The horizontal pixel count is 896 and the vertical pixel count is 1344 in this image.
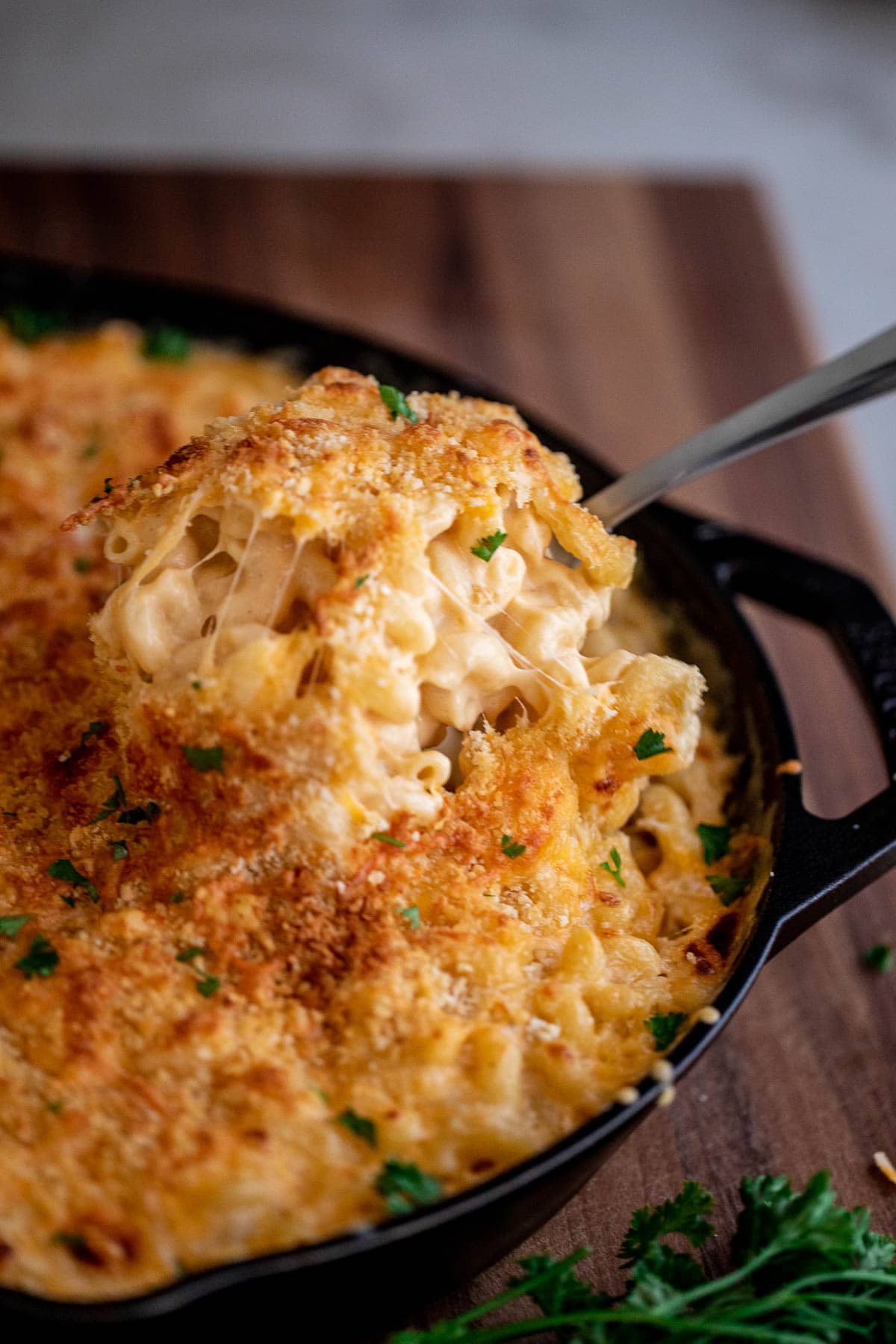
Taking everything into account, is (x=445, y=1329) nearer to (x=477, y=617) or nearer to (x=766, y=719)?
(x=477, y=617)

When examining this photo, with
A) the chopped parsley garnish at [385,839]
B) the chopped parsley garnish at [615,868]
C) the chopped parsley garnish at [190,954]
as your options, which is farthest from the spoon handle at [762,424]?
the chopped parsley garnish at [190,954]

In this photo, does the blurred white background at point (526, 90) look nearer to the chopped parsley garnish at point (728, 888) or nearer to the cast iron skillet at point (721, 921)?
the cast iron skillet at point (721, 921)

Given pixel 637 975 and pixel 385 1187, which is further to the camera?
pixel 637 975

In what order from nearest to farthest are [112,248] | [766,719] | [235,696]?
[235,696]
[766,719]
[112,248]

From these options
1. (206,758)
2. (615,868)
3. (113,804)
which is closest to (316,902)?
(206,758)

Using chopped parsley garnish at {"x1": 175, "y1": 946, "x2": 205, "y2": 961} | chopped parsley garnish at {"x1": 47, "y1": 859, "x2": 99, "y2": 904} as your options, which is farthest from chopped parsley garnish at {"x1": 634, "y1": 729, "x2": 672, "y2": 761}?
chopped parsley garnish at {"x1": 47, "y1": 859, "x2": 99, "y2": 904}

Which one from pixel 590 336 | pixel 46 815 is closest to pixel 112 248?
pixel 590 336
